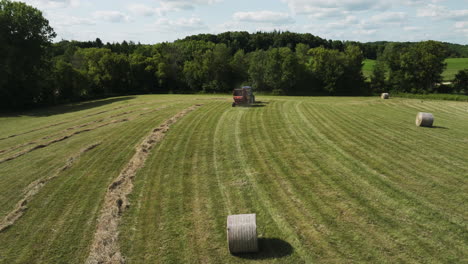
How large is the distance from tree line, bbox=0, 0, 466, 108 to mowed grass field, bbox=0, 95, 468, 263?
124ft

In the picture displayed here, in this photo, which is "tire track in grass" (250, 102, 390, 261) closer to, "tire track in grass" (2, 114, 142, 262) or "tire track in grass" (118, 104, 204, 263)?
"tire track in grass" (118, 104, 204, 263)

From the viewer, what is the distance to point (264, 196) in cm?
1082

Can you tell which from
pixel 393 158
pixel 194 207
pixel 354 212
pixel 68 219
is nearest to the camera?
pixel 354 212

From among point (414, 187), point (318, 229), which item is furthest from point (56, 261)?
point (414, 187)

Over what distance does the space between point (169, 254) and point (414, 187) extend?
9.09 metres

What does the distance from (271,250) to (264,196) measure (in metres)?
2.96

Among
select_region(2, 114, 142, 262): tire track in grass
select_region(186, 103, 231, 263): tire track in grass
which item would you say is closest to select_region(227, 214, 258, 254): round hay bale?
select_region(186, 103, 231, 263): tire track in grass

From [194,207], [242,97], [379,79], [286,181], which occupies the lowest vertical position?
[194,207]

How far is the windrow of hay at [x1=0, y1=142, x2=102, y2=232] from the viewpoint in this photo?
10188mm

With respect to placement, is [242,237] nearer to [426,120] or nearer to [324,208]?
[324,208]

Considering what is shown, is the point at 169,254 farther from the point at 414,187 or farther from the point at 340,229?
the point at 414,187

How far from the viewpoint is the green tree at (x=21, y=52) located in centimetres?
4544

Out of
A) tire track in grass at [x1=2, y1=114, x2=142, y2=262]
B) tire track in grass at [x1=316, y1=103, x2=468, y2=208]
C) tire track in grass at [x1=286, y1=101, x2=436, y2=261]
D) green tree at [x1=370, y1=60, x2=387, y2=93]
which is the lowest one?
tire track in grass at [x1=2, y1=114, x2=142, y2=262]

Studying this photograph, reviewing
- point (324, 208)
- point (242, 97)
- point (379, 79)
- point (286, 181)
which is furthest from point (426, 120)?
point (379, 79)
